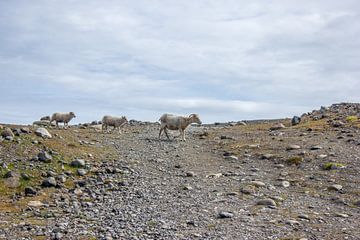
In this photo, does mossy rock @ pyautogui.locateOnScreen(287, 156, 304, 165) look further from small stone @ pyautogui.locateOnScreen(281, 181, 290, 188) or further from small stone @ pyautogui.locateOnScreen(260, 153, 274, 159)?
small stone @ pyautogui.locateOnScreen(281, 181, 290, 188)

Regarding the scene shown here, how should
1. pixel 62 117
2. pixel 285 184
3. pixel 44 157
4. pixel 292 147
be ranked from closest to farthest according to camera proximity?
pixel 285 184
pixel 44 157
pixel 292 147
pixel 62 117

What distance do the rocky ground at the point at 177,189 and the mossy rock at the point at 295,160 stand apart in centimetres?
6

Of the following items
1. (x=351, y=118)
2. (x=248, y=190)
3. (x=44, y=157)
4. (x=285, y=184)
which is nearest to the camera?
(x=248, y=190)

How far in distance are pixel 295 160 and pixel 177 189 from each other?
9.01 meters

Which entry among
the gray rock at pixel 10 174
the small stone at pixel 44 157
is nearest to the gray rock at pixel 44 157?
the small stone at pixel 44 157

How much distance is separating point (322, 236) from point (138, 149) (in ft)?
59.6

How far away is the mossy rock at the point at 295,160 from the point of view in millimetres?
25834

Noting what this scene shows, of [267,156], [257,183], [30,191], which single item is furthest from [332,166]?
[30,191]

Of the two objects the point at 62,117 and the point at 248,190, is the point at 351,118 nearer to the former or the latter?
the point at 62,117

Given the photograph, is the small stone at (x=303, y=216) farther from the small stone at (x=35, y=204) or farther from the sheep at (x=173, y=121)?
the sheep at (x=173, y=121)

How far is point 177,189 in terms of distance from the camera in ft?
64.9

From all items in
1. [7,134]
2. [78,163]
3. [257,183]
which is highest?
[7,134]

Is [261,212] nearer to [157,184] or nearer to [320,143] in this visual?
[157,184]

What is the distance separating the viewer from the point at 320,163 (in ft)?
83.3
